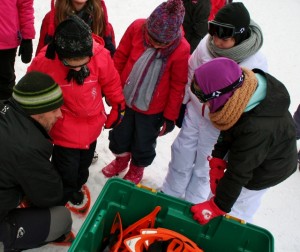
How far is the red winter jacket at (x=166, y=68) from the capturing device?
211cm

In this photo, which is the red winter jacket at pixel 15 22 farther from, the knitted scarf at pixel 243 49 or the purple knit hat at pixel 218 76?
the purple knit hat at pixel 218 76

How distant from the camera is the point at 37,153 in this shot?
A: 5.19 ft

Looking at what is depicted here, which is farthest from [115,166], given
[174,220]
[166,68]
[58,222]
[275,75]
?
[275,75]

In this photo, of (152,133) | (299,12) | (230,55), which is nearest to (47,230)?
(152,133)

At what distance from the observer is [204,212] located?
5.48 feet

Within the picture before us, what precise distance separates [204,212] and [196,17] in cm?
223

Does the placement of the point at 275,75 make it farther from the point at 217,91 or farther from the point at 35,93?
the point at 35,93

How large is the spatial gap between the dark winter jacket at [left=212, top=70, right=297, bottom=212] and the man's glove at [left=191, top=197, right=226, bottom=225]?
2.0 inches

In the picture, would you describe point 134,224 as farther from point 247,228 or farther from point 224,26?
point 224,26

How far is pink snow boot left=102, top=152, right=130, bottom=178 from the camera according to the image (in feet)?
9.18

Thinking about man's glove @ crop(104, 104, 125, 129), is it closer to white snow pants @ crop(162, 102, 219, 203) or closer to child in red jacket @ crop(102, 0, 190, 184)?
child in red jacket @ crop(102, 0, 190, 184)

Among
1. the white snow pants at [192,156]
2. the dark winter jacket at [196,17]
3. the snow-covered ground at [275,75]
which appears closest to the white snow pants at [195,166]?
the white snow pants at [192,156]

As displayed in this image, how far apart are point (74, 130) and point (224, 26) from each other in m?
1.03

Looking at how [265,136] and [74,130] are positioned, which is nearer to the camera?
[265,136]
